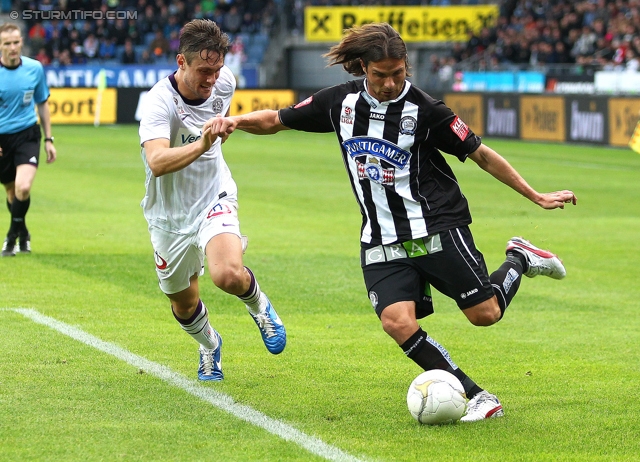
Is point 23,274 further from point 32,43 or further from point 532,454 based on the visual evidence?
point 32,43

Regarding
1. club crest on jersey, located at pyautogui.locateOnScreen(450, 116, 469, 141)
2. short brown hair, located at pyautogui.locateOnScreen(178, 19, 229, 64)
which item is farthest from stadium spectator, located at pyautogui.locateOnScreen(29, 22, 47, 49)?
club crest on jersey, located at pyautogui.locateOnScreen(450, 116, 469, 141)

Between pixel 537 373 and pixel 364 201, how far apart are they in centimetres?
183

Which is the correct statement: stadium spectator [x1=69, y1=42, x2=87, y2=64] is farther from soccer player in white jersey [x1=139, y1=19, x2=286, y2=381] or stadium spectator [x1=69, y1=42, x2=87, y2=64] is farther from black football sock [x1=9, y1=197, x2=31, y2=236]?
soccer player in white jersey [x1=139, y1=19, x2=286, y2=381]

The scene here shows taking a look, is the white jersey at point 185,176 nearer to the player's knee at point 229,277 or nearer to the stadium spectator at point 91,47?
the player's knee at point 229,277

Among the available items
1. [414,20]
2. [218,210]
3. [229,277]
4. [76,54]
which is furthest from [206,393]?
[414,20]

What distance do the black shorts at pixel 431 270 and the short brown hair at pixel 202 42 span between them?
141 cm

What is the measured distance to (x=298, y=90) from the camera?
3612cm

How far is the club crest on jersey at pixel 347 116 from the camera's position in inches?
233

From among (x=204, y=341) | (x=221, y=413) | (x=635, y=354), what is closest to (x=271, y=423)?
(x=221, y=413)

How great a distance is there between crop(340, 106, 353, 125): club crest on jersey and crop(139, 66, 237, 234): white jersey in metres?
0.90

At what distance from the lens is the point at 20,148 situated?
11.7 m

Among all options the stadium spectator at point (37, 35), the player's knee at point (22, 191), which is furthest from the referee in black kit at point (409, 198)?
the stadium spectator at point (37, 35)

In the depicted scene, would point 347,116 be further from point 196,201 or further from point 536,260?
point 536,260

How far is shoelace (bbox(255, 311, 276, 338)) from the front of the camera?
21.5 ft
